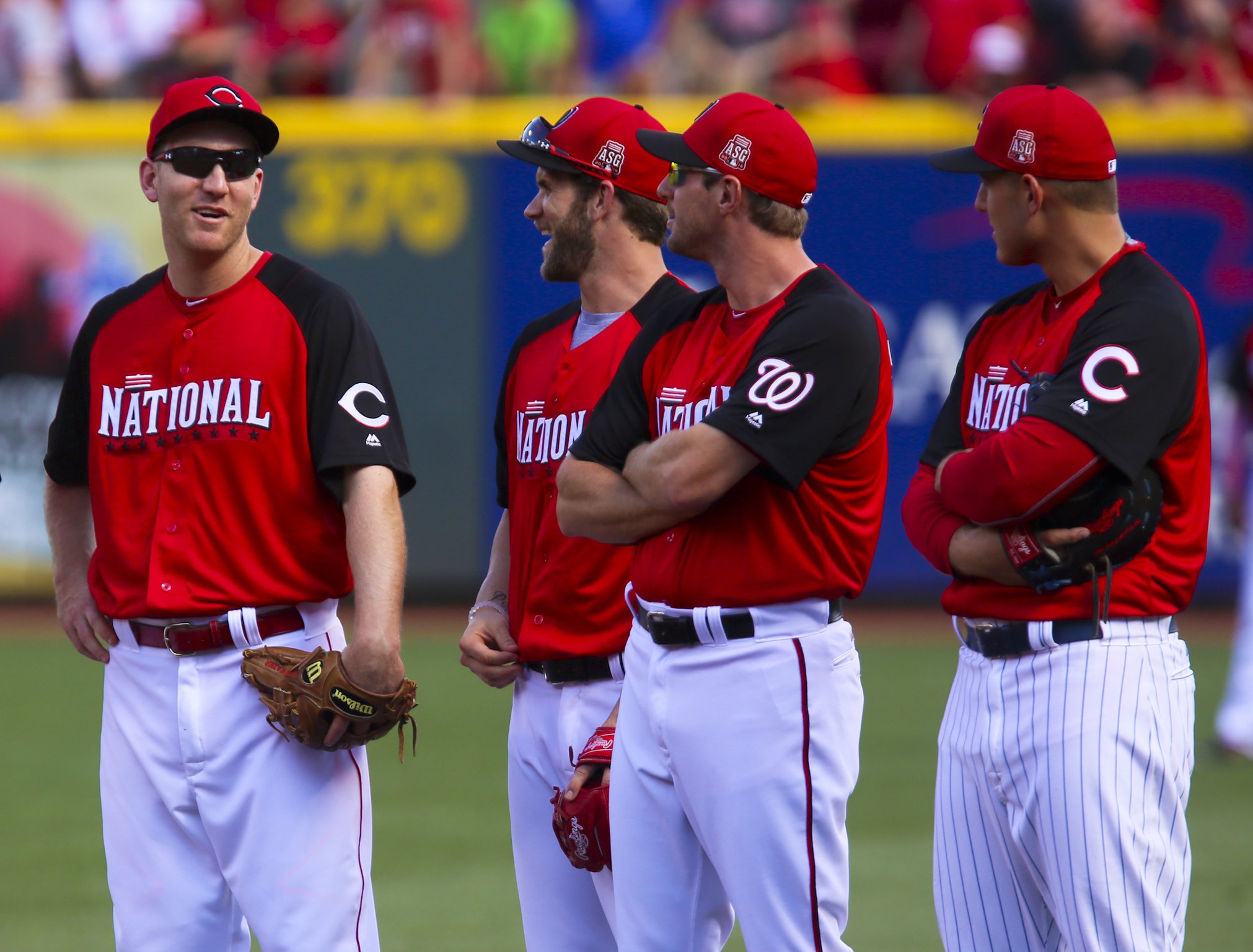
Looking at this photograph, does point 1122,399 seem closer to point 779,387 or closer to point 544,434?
point 779,387

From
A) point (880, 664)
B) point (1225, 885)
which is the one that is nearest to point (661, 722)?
point (1225, 885)

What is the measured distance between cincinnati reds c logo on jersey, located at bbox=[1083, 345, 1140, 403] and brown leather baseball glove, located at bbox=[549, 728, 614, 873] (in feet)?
4.23

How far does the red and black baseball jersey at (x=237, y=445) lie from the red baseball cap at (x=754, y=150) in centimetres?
86

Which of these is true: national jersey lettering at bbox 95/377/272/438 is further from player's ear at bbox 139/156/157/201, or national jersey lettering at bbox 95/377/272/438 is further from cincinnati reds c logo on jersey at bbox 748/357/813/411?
cincinnati reds c logo on jersey at bbox 748/357/813/411

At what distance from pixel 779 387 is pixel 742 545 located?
35 cm

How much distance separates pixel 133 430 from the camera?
366 centimetres

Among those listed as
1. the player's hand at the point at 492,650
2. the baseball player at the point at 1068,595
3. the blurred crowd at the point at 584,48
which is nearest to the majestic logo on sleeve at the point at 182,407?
the player's hand at the point at 492,650

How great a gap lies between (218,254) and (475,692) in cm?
618

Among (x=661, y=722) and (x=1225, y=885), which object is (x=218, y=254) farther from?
(x=1225, y=885)

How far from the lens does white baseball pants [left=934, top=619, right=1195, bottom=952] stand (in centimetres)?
322

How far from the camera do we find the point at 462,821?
702cm

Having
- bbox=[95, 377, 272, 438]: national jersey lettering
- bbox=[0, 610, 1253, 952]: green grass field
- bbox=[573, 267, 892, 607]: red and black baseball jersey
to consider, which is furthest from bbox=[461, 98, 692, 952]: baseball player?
bbox=[0, 610, 1253, 952]: green grass field

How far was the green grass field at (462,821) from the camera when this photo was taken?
5637 mm

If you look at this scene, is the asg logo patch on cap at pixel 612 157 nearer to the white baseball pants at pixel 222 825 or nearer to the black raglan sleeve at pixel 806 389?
the black raglan sleeve at pixel 806 389
